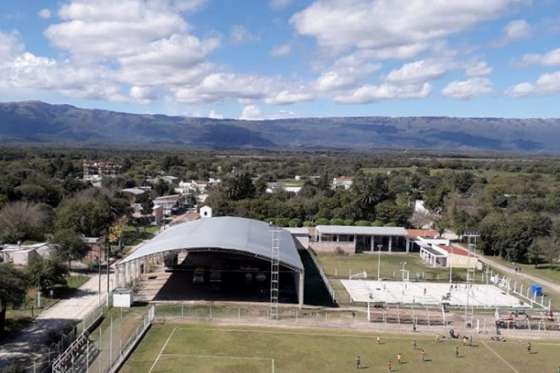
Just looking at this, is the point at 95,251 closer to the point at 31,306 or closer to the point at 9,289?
the point at 31,306

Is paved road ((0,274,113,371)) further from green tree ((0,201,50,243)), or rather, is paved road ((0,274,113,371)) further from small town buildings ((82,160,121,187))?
small town buildings ((82,160,121,187))

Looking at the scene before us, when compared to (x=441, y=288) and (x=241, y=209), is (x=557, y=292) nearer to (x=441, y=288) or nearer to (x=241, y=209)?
(x=441, y=288)

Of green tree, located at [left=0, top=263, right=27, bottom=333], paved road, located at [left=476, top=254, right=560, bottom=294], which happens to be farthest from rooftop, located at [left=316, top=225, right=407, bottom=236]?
green tree, located at [left=0, top=263, right=27, bottom=333]

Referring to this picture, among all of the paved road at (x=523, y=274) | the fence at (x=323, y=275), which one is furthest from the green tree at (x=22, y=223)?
the paved road at (x=523, y=274)

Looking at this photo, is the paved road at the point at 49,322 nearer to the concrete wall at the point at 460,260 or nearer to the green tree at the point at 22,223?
the green tree at the point at 22,223

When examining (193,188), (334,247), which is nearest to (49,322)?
(334,247)

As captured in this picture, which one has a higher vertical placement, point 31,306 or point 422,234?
point 422,234
